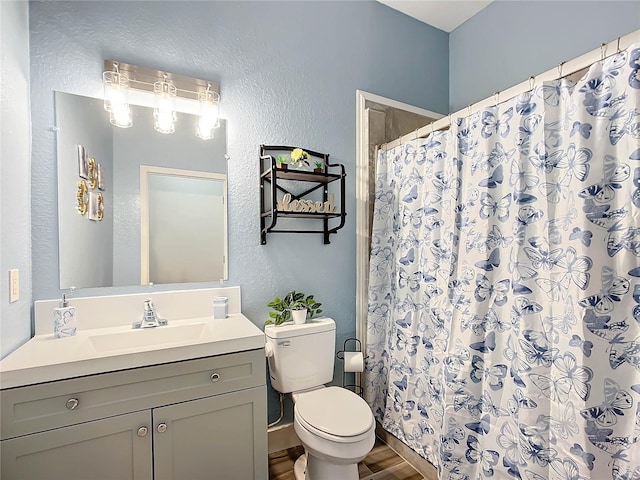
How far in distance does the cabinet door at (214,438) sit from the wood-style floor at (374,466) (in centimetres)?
45

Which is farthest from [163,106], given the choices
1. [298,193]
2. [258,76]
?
[298,193]

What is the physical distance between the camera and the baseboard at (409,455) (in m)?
1.73

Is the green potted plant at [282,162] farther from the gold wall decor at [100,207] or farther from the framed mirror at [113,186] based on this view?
the gold wall decor at [100,207]

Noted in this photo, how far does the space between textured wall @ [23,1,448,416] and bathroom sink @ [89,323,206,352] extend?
9.4 inches

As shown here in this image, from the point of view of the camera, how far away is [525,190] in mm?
1289

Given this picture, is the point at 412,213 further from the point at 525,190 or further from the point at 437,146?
the point at 525,190

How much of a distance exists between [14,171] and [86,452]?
1.09 meters

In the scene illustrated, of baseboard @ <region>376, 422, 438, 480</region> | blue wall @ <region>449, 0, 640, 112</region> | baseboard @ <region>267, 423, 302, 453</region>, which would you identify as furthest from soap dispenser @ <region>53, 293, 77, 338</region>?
blue wall @ <region>449, 0, 640, 112</region>

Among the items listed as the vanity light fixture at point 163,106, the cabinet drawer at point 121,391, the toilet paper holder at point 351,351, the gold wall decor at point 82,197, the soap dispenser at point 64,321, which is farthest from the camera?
the toilet paper holder at point 351,351

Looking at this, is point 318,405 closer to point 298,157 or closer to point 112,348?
point 112,348

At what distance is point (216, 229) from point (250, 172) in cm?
39

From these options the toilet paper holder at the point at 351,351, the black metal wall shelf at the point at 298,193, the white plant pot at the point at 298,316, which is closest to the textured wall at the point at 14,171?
the black metal wall shelf at the point at 298,193

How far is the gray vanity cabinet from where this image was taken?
41.7 inches

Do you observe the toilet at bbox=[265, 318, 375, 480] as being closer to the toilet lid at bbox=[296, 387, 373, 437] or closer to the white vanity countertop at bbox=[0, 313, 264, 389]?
the toilet lid at bbox=[296, 387, 373, 437]
